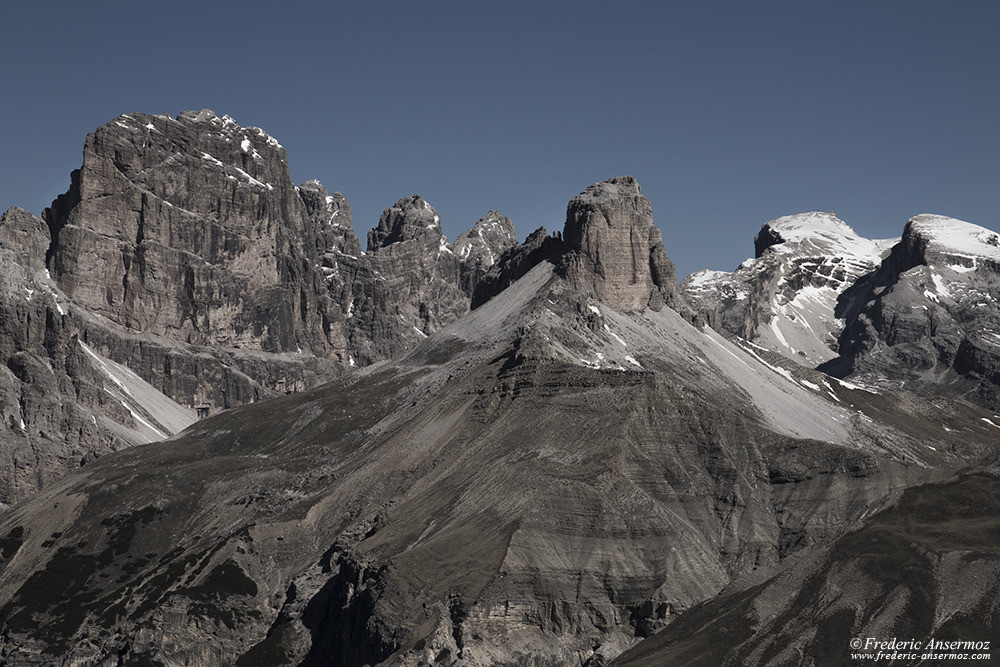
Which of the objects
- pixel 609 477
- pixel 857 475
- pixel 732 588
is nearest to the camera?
pixel 732 588

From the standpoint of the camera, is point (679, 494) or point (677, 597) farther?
point (679, 494)

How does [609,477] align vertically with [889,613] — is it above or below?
above

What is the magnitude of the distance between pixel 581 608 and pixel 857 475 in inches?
2037

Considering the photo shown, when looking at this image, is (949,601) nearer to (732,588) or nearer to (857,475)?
(732,588)

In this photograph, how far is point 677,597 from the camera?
16850 centimetres

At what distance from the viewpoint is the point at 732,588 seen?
527ft

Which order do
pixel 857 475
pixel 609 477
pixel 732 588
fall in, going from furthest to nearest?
1. pixel 857 475
2. pixel 609 477
3. pixel 732 588

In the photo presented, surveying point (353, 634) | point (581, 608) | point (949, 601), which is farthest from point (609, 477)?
point (949, 601)

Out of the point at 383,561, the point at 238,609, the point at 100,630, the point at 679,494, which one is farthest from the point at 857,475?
the point at 100,630

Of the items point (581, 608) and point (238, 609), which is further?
point (238, 609)

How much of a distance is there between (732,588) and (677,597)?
31.0 feet

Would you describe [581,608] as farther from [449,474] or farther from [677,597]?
[449,474]

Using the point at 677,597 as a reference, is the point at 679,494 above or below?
above

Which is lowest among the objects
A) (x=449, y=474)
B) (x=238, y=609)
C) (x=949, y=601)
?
(x=949, y=601)
